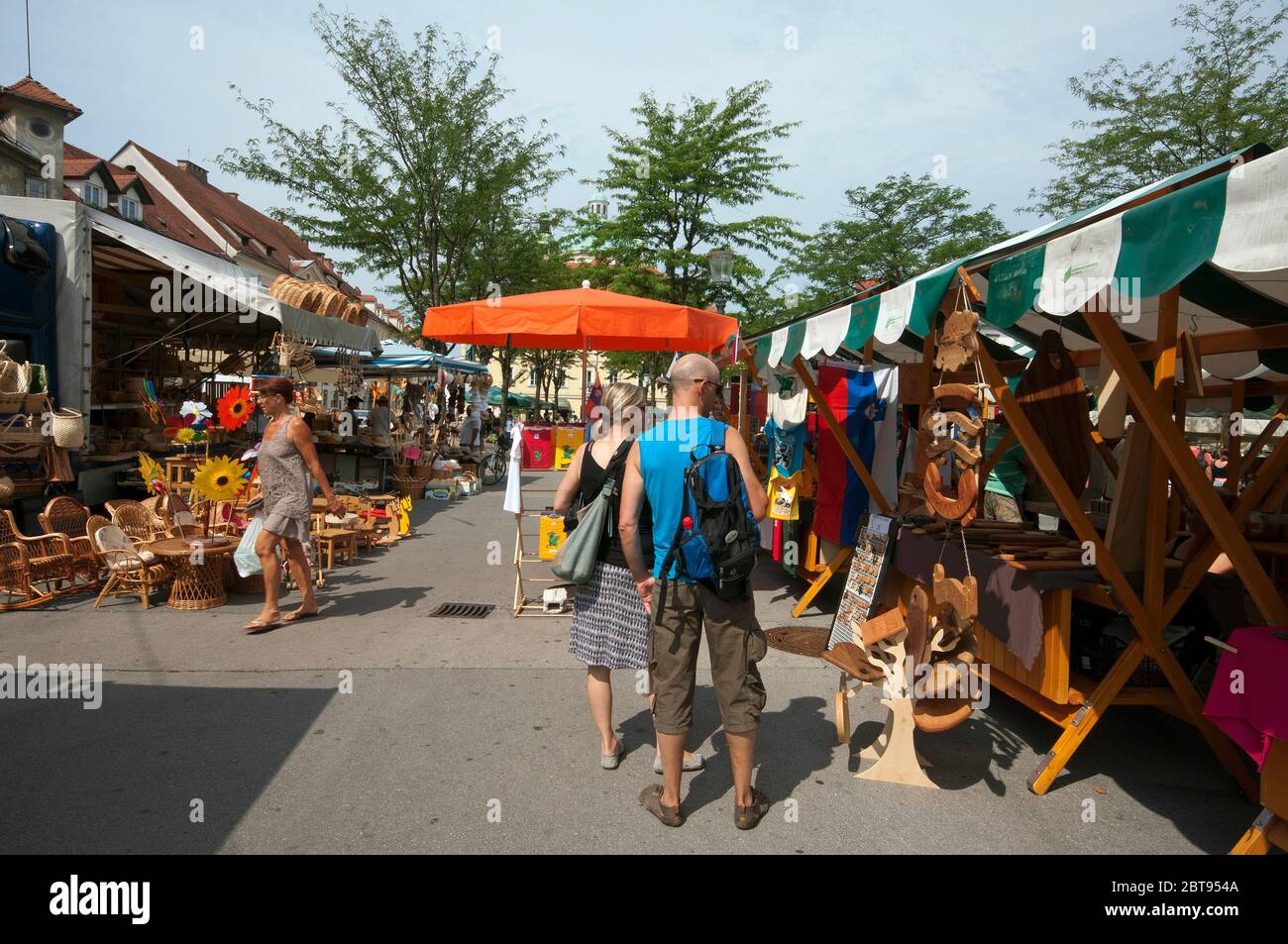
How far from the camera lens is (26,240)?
7.56m

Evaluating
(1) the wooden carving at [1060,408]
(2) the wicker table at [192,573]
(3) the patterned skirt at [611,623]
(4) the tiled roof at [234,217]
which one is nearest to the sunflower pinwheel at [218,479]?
(2) the wicker table at [192,573]

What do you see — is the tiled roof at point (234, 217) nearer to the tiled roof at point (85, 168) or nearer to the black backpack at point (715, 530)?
the tiled roof at point (85, 168)

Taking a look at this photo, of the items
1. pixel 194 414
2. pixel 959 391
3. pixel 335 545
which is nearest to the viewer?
pixel 959 391

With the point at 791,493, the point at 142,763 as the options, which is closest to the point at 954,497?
the point at 791,493

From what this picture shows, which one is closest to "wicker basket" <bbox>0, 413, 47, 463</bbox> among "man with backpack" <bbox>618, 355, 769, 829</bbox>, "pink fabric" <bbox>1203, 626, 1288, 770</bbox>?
"man with backpack" <bbox>618, 355, 769, 829</bbox>

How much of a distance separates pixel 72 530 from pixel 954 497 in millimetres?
7631

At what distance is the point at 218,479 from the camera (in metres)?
6.48

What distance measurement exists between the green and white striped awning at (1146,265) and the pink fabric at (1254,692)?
139 cm

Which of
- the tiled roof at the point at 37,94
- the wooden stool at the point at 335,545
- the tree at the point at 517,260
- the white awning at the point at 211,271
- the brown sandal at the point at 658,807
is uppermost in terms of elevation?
the tiled roof at the point at 37,94

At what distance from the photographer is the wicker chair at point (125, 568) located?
645 cm

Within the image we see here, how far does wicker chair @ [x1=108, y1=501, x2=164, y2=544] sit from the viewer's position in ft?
24.1

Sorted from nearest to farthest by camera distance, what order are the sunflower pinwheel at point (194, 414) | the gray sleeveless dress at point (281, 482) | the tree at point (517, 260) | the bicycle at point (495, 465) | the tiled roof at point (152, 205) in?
the gray sleeveless dress at point (281, 482) < the sunflower pinwheel at point (194, 414) < the bicycle at point (495, 465) < the tree at point (517, 260) < the tiled roof at point (152, 205)

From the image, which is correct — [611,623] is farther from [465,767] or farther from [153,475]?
[153,475]

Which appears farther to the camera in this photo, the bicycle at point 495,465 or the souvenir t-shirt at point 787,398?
the bicycle at point 495,465
